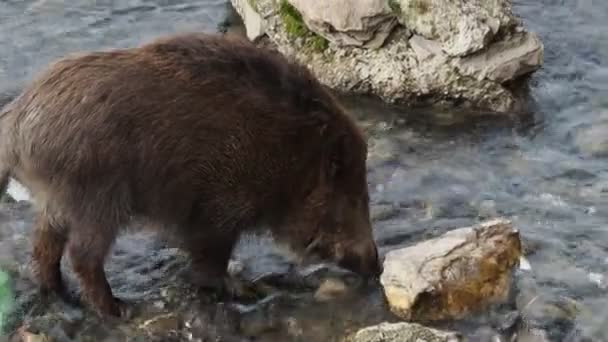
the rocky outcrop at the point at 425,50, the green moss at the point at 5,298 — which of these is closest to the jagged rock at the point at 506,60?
the rocky outcrop at the point at 425,50

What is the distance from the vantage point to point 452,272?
707 cm

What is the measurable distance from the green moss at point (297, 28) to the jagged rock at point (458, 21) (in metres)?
0.78

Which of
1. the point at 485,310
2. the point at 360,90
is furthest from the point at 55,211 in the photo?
the point at 360,90

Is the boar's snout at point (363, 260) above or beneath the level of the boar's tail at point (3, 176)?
beneath

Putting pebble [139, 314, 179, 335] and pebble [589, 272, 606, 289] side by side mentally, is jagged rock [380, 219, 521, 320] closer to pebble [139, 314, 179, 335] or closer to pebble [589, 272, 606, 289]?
pebble [589, 272, 606, 289]

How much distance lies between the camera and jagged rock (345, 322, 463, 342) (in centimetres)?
666

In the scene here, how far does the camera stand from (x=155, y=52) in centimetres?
677

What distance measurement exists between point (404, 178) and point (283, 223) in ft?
5.24

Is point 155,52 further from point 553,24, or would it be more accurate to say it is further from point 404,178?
point 553,24

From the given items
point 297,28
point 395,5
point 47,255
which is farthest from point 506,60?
point 47,255

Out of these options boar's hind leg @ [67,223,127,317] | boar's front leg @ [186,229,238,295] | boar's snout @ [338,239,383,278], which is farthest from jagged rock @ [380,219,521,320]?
boar's hind leg @ [67,223,127,317]

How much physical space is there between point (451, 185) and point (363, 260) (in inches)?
53.0

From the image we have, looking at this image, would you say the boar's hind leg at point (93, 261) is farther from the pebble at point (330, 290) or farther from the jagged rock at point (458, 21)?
the jagged rock at point (458, 21)

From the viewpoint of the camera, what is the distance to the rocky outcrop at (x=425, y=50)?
368 inches
